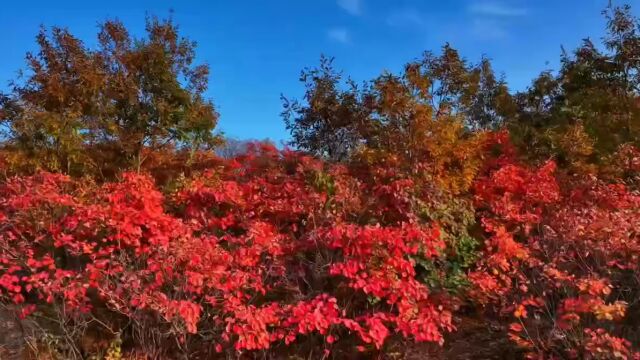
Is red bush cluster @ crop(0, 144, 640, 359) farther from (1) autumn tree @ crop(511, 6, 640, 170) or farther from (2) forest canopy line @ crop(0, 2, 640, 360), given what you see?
(1) autumn tree @ crop(511, 6, 640, 170)

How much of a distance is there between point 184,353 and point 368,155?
3365 mm

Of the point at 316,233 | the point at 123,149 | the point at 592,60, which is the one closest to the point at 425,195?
the point at 316,233

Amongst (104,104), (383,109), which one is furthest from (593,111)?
(104,104)

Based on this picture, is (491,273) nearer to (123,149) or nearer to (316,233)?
(316,233)

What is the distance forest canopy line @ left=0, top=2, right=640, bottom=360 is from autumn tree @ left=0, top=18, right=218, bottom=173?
3 cm

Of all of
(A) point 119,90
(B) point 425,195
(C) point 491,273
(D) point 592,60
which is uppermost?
(D) point 592,60

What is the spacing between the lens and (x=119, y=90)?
7594 millimetres

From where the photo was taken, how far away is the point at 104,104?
7562mm

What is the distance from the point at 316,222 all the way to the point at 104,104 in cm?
419

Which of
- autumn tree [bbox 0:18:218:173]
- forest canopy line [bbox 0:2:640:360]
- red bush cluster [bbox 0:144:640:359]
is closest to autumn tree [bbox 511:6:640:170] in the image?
forest canopy line [bbox 0:2:640:360]

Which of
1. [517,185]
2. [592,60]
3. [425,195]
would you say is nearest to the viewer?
[425,195]

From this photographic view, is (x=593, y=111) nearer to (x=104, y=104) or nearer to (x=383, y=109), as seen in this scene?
(x=383, y=109)

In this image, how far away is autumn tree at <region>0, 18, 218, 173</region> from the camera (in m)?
7.39

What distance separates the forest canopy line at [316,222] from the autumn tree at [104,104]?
31 millimetres
